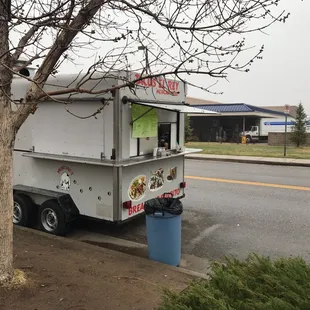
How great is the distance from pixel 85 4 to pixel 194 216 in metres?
5.15

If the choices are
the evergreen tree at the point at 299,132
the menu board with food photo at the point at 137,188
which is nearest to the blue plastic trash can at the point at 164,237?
the menu board with food photo at the point at 137,188

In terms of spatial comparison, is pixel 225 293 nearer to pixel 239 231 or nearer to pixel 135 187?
pixel 135 187

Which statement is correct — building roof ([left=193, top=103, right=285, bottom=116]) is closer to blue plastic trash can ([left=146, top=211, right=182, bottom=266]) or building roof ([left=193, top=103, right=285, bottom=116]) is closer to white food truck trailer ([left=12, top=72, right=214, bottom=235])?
white food truck trailer ([left=12, top=72, right=214, bottom=235])

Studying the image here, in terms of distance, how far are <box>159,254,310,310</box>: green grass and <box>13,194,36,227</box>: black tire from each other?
4428 mm

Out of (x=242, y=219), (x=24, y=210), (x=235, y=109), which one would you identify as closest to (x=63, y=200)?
(x=24, y=210)

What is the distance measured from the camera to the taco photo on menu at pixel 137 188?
594 cm

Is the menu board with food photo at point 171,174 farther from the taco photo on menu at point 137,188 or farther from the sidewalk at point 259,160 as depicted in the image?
the sidewalk at point 259,160

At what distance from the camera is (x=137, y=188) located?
6.07 m

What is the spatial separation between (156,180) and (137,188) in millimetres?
643

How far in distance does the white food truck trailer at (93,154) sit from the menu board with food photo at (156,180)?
12 millimetres

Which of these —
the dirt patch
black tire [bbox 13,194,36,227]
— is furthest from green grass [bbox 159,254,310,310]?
black tire [bbox 13,194,36,227]

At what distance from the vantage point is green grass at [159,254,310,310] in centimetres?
218

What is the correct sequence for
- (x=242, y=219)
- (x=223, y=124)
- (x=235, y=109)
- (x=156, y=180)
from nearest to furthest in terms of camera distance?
1. (x=156, y=180)
2. (x=242, y=219)
3. (x=235, y=109)
4. (x=223, y=124)

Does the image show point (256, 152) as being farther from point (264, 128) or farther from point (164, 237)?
point (264, 128)
